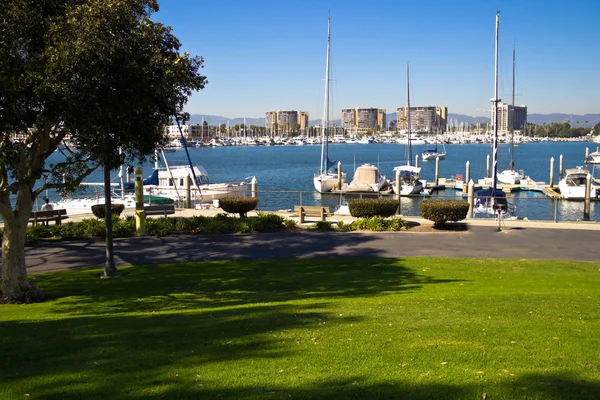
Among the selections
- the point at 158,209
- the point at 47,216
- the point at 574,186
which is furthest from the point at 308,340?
the point at 574,186

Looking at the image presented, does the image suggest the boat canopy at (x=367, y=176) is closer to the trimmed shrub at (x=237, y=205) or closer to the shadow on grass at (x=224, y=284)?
the trimmed shrub at (x=237, y=205)

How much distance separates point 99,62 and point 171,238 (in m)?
11.6

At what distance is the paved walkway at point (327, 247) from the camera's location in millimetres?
18781

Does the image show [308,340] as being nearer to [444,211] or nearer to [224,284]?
[224,284]

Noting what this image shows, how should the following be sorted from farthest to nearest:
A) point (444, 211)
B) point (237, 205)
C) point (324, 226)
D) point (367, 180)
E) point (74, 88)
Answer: point (367, 180), point (237, 205), point (324, 226), point (444, 211), point (74, 88)

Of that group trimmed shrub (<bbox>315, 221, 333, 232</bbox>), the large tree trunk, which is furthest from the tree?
trimmed shrub (<bbox>315, 221, 333, 232</bbox>)

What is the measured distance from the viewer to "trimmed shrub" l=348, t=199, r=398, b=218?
25375 millimetres

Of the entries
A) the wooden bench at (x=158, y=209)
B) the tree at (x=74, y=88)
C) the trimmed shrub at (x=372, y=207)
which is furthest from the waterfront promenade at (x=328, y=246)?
the wooden bench at (x=158, y=209)

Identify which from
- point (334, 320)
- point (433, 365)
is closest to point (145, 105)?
point (334, 320)

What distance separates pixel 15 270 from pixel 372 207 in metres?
15.6

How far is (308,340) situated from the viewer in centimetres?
797

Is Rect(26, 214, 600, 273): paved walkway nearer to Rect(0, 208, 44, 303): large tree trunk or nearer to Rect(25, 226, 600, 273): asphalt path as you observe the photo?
Rect(25, 226, 600, 273): asphalt path

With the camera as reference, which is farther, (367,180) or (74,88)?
(367,180)

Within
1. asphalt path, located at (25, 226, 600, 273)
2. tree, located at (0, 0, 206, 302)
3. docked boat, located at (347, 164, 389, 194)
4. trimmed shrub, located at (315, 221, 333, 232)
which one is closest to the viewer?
tree, located at (0, 0, 206, 302)
